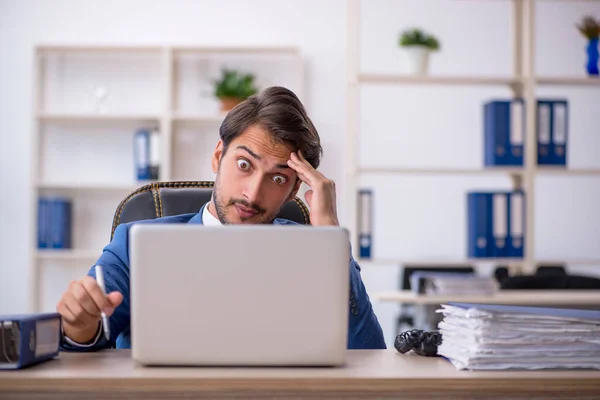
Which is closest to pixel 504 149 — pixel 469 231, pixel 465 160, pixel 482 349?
pixel 469 231

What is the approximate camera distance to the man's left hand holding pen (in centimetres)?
105

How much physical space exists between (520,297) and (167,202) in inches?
71.5

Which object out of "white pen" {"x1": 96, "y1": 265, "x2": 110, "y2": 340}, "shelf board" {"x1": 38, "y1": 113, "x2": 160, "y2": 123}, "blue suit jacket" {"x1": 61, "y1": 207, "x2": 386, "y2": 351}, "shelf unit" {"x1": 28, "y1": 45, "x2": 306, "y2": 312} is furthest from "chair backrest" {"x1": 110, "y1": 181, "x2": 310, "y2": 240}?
"shelf unit" {"x1": 28, "y1": 45, "x2": 306, "y2": 312}

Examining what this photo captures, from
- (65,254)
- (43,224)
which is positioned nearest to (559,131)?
(65,254)

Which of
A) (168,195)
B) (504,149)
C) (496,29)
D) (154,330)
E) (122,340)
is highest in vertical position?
(496,29)

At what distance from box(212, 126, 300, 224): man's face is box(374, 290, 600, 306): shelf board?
1.56 meters

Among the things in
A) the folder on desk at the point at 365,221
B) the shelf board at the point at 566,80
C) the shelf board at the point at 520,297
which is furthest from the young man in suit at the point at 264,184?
the shelf board at the point at 566,80

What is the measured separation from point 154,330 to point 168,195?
2.90ft

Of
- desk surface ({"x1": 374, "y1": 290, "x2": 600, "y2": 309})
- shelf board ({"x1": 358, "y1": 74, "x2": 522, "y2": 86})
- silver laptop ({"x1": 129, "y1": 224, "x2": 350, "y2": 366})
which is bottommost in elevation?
desk surface ({"x1": 374, "y1": 290, "x2": 600, "y2": 309})

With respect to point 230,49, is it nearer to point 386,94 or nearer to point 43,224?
point 386,94

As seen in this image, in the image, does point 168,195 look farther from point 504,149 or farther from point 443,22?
point 443,22

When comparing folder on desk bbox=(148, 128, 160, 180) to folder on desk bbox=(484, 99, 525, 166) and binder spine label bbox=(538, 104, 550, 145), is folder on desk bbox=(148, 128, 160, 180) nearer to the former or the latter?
folder on desk bbox=(484, 99, 525, 166)

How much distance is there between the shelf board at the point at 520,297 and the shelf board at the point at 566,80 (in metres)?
1.10

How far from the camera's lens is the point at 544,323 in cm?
99
